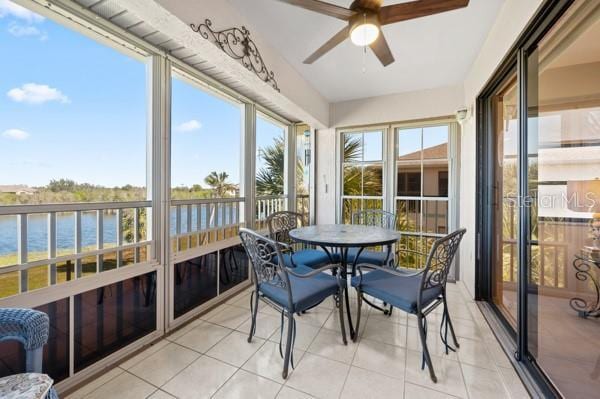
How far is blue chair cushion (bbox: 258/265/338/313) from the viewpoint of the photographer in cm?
179

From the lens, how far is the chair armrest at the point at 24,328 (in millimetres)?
1074

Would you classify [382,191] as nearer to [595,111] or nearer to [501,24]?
[501,24]

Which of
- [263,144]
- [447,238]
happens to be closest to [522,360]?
[447,238]

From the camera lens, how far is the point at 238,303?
2.78 m

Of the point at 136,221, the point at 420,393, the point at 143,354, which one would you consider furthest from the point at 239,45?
the point at 420,393

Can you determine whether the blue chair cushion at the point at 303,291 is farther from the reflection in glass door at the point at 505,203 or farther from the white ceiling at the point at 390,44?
the white ceiling at the point at 390,44

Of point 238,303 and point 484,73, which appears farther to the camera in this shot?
point 238,303

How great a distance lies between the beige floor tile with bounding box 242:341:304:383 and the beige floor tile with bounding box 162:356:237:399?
13 cm

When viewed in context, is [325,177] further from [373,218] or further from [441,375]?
[441,375]

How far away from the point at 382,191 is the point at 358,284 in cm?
211

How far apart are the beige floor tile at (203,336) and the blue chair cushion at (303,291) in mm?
567

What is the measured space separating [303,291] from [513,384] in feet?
4.59

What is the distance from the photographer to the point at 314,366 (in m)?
1.77

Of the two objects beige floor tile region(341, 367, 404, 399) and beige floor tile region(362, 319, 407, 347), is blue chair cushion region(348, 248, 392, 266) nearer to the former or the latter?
beige floor tile region(362, 319, 407, 347)
